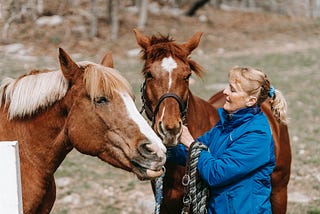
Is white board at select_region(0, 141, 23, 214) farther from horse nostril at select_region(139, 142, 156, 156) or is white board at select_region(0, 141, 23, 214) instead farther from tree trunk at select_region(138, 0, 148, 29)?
tree trunk at select_region(138, 0, 148, 29)

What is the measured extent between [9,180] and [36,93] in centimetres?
84

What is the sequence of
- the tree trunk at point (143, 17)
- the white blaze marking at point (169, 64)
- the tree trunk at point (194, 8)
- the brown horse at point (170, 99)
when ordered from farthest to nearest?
the tree trunk at point (194, 8), the tree trunk at point (143, 17), the white blaze marking at point (169, 64), the brown horse at point (170, 99)

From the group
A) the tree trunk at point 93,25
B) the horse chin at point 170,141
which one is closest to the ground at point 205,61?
the tree trunk at point 93,25

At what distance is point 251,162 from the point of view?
2943 millimetres

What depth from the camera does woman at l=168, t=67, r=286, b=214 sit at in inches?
116

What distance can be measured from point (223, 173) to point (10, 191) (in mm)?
1282

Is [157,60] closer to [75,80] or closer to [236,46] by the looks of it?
[75,80]

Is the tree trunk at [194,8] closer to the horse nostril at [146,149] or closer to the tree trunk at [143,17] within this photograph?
the tree trunk at [143,17]

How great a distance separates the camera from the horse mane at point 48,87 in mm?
2846

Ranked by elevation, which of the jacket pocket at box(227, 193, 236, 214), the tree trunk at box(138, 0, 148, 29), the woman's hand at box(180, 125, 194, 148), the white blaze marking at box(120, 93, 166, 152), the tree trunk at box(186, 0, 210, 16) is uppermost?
the white blaze marking at box(120, 93, 166, 152)

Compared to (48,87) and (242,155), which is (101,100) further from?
(242,155)

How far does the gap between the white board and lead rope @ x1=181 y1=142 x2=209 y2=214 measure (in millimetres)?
1228

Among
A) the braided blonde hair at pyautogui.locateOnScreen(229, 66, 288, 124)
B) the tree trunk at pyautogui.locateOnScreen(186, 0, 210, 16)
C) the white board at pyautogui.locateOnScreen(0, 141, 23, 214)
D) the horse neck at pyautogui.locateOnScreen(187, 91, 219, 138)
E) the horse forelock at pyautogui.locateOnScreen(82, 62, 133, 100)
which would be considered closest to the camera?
the white board at pyautogui.locateOnScreen(0, 141, 23, 214)

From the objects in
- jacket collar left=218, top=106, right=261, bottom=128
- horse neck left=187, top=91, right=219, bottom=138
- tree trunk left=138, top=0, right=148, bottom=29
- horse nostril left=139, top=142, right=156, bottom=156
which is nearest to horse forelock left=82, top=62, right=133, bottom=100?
horse nostril left=139, top=142, right=156, bottom=156
